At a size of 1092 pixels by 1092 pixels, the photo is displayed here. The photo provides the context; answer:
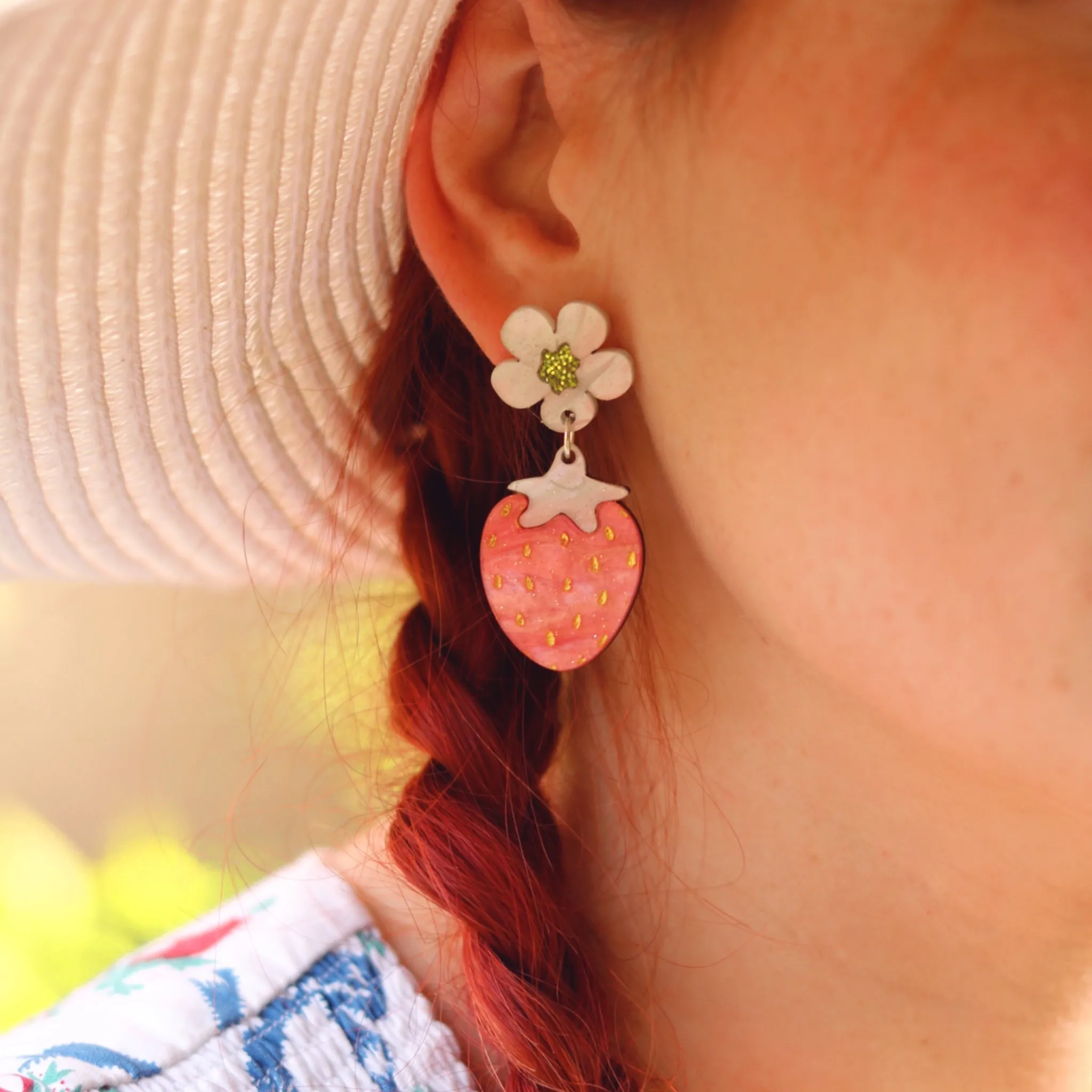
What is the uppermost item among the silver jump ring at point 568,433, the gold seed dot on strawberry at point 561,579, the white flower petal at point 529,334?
the white flower petal at point 529,334

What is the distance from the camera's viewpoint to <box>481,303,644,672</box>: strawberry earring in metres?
0.73

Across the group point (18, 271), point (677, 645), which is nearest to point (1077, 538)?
point (677, 645)

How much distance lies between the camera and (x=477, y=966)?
2.82ft

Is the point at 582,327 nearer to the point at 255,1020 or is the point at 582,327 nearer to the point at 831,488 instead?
the point at 831,488

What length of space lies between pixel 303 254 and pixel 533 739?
0.41 m

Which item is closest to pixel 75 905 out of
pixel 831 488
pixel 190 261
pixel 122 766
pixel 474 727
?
pixel 122 766

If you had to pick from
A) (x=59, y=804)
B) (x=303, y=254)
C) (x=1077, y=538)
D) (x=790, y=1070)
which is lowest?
(x=59, y=804)

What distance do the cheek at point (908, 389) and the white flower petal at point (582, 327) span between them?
0.03 metres

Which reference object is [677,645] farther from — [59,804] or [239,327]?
[59,804]

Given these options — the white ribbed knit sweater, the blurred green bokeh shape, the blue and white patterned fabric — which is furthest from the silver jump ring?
the blurred green bokeh shape

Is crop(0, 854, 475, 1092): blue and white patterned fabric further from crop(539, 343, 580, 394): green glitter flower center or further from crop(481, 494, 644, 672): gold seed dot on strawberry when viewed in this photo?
crop(539, 343, 580, 394): green glitter flower center

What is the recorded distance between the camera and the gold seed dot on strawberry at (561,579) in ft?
2.49

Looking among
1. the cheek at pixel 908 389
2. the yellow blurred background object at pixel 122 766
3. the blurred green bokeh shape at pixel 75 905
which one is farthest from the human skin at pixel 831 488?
the blurred green bokeh shape at pixel 75 905

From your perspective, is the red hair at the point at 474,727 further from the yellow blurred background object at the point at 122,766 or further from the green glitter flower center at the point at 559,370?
the yellow blurred background object at the point at 122,766
